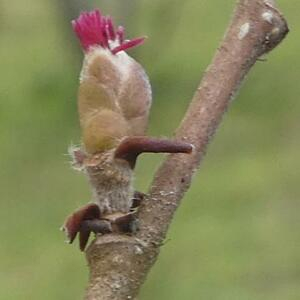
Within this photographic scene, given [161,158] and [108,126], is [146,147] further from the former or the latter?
[161,158]

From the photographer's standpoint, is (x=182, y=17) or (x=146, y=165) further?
(x=182, y=17)

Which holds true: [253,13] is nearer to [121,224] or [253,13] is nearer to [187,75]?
[121,224]

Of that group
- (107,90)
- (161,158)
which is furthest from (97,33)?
(161,158)

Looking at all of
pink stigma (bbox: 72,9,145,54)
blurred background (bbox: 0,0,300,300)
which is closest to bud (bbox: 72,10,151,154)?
pink stigma (bbox: 72,9,145,54)

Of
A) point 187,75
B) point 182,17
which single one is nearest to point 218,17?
point 182,17

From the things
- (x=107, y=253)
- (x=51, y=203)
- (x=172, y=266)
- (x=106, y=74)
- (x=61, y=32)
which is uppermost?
(x=61, y=32)

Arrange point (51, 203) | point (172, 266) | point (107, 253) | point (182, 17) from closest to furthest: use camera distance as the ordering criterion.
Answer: point (107, 253) → point (172, 266) → point (51, 203) → point (182, 17)

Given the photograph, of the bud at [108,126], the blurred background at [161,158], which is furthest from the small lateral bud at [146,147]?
the blurred background at [161,158]
